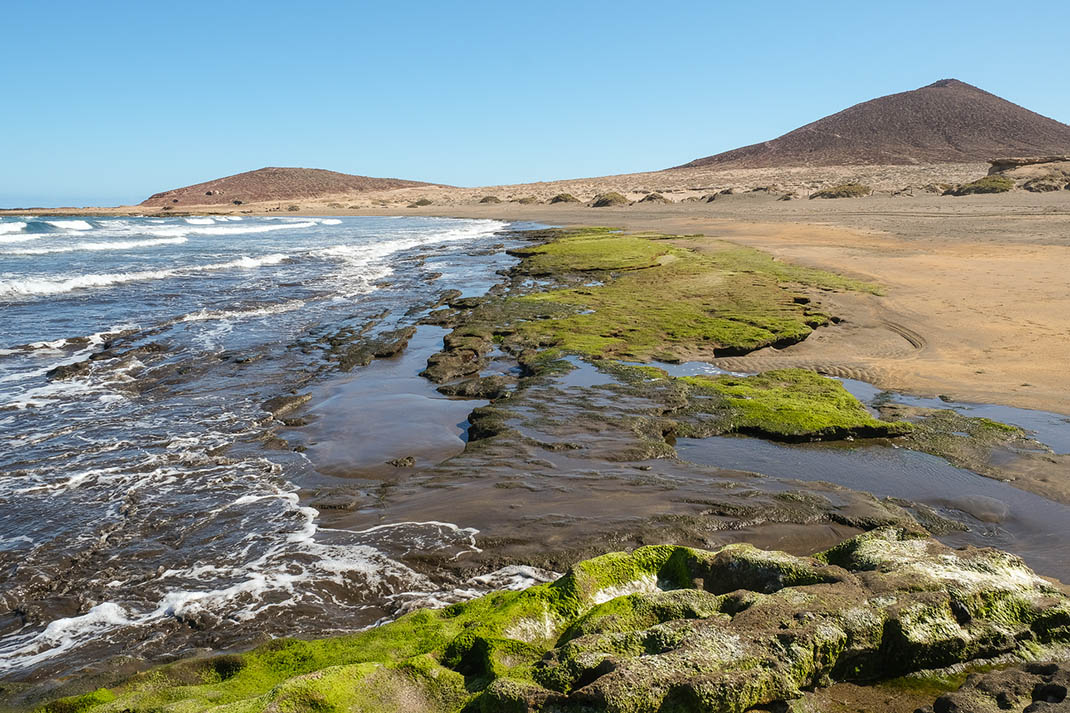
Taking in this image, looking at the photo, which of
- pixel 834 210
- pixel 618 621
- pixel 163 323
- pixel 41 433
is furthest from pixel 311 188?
pixel 618 621

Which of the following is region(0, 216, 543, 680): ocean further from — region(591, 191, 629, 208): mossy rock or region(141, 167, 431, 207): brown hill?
region(141, 167, 431, 207): brown hill

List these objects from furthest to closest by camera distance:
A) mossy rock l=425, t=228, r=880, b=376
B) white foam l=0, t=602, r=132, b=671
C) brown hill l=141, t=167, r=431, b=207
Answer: brown hill l=141, t=167, r=431, b=207 < mossy rock l=425, t=228, r=880, b=376 < white foam l=0, t=602, r=132, b=671

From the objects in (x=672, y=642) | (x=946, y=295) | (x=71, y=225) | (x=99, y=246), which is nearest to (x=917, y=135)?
(x=946, y=295)

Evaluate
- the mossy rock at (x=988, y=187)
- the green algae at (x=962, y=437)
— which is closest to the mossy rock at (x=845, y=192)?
the mossy rock at (x=988, y=187)

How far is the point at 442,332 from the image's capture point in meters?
12.5

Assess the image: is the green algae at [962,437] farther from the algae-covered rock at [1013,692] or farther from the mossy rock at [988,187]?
the mossy rock at [988,187]

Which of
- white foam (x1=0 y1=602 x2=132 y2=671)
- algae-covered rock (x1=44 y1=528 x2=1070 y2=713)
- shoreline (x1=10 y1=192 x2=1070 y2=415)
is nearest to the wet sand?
shoreline (x1=10 y1=192 x2=1070 y2=415)

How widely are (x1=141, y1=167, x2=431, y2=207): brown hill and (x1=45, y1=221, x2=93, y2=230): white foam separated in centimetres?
3368

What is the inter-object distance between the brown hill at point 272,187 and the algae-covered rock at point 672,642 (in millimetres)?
99263

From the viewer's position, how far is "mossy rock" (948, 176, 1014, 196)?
3656 centimetres

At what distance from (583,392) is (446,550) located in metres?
3.60

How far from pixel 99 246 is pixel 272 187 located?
2647 inches

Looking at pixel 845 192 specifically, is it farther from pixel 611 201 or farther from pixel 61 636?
pixel 61 636

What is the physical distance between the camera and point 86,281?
21.0m
